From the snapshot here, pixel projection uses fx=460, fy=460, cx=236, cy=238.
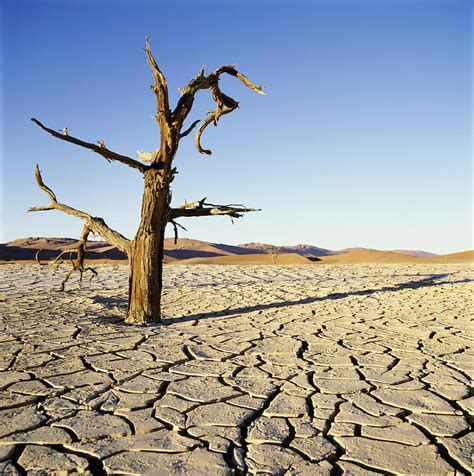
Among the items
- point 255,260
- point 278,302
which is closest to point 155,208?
point 278,302

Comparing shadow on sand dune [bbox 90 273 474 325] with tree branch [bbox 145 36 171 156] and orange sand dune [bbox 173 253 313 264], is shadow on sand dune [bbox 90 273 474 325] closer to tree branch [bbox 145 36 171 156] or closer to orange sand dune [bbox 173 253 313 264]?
tree branch [bbox 145 36 171 156]

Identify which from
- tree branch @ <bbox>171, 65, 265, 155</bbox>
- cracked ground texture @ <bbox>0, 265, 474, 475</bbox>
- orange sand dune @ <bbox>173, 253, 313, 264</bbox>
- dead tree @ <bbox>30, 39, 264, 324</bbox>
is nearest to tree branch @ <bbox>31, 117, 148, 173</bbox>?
dead tree @ <bbox>30, 39, 264, 324</bbox>

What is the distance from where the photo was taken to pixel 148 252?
5246mm

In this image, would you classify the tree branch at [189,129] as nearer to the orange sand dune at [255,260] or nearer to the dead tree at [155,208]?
the dead tree at [155,208]

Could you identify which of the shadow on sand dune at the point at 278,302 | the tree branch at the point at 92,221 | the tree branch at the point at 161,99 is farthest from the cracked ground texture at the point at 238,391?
the tree branch at the point at 161,99

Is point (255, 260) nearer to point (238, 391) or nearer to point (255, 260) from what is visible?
point (255, 260)

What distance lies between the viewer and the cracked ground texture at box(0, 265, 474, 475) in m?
2.13

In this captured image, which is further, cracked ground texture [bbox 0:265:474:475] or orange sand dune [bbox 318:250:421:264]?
orange sand dune [bbox 318:250:421:264]

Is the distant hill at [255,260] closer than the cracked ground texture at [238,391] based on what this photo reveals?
No

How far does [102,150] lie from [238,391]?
3079 mm

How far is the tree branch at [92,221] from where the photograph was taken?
17.9ft

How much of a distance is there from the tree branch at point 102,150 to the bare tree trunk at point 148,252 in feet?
0.51

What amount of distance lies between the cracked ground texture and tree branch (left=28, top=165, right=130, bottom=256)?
918 millimetres

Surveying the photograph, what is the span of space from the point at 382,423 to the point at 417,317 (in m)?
3.45
